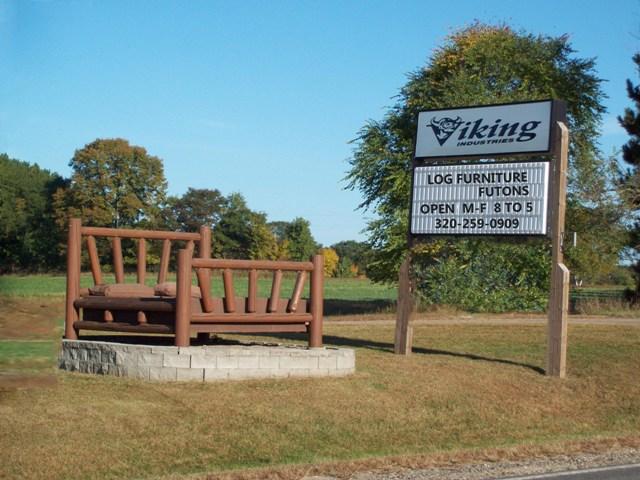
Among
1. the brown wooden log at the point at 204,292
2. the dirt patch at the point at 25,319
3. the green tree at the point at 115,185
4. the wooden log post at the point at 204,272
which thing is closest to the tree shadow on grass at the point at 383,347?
the wooden log post at the point at 204,272

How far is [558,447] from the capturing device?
11.0 meters

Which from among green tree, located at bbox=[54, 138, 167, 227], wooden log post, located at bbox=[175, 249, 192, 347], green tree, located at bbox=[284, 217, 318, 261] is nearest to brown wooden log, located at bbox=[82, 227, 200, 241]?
wooden log post, located at bbox=[175, 249, 192, 347]

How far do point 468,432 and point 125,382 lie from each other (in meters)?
4.59

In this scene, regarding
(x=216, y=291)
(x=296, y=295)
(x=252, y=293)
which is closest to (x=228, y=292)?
(x=252, y=293)

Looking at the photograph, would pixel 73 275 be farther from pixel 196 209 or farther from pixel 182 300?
pixel 196 209

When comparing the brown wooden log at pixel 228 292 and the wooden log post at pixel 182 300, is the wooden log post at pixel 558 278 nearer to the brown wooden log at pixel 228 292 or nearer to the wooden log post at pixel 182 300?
the brown wooden log at pixel 228 292

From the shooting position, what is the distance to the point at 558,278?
48.9 ft

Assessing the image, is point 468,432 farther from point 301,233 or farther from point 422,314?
point 301,233

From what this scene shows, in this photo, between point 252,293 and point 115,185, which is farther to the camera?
point 115,185

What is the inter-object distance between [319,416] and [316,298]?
2.71 metres

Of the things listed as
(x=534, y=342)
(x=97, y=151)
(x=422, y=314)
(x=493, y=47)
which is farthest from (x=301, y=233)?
(x=534, y=342)

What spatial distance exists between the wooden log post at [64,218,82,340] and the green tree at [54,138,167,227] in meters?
51.4

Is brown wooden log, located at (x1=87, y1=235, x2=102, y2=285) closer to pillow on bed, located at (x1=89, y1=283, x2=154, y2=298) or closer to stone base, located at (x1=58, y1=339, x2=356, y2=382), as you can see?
pillow on bed, located at (x1=89, y1=283, x2=154, y2=298)

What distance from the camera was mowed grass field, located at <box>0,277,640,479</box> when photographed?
29.4 ft
